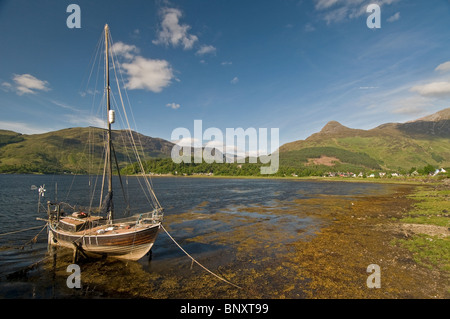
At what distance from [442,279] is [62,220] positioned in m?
33.6

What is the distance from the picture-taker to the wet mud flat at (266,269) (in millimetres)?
14633

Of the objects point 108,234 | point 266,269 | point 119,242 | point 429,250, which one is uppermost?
point 108,234

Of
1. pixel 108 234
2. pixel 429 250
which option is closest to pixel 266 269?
pixel 108 234

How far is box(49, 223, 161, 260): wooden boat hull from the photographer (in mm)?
18875

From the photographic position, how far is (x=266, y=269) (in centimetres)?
1819

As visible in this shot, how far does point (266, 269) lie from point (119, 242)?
13.0 metres

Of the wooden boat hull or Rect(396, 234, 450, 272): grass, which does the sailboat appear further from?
Rect(396, 234, 450, 272): grass

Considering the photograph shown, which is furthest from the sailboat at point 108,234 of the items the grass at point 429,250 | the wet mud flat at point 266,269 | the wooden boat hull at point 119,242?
the grass at point 429,250

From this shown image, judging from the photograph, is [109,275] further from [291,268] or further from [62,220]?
[291,268]

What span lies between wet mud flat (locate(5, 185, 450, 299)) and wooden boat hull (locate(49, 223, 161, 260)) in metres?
0.99

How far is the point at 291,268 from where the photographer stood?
59.7 ft

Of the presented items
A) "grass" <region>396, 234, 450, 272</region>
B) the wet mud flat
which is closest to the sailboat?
the wet mud flat

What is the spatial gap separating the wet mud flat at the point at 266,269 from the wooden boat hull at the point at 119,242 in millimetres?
990

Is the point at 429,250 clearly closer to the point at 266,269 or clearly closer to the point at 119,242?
the point at 266,269
